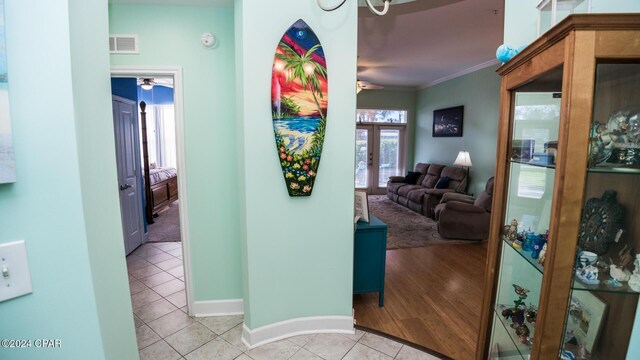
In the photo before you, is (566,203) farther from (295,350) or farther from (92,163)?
(295,350)

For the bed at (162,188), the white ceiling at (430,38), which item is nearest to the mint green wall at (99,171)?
the white ceiling at (430,38)

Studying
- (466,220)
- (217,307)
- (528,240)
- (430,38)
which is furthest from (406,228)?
(528,240)

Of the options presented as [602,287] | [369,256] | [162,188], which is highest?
[602,287]

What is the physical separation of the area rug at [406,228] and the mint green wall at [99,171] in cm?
386

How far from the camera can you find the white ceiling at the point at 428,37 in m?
3.14

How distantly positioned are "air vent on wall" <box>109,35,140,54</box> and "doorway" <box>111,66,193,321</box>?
0.42 feet

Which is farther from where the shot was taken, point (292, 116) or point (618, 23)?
point (292, 116)

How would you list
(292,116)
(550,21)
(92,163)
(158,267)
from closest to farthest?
1. (92,163)
2. (550,21)
3. (292,116)
4. (158,267)

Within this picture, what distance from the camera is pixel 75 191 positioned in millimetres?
690

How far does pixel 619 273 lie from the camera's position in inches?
41.3

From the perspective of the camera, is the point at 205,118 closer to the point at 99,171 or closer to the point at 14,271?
the point at 99,171

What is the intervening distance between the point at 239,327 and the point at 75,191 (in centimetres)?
211

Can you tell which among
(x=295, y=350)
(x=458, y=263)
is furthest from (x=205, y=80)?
(x=458, y=263)

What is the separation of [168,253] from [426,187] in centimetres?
541
